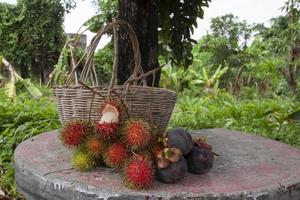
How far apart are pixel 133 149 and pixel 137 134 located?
0.04 metres

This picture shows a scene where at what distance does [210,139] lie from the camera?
192 centimetres

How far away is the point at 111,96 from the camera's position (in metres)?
1.34

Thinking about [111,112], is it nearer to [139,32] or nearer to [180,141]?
[180,141]

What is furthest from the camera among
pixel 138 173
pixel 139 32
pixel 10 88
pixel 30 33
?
pixel 30 33

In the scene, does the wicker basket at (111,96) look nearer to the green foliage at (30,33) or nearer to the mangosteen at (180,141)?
the mangosteen at (180,141)

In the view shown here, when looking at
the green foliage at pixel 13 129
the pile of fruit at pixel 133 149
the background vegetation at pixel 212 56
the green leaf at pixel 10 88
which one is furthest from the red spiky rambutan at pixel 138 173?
the green leaf at pixel 10 88

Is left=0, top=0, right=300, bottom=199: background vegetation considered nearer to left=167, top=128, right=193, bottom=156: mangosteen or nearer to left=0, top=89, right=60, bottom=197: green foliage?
left=0, top=89, right=60, bottom=197: green foliage

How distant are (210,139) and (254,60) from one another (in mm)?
7127

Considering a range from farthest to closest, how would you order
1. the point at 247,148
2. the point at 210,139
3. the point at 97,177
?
the point at 210,139
the point at 247,148
the point at 97,177

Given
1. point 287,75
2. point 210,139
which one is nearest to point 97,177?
point 210,139

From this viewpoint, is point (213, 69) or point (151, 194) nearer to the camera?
point (151, 194)

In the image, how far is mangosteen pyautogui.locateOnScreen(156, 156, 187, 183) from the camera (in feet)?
3.93

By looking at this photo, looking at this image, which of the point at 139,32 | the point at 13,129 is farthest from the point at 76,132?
the point at 13,129

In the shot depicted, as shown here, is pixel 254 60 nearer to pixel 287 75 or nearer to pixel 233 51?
pixel 233 51
